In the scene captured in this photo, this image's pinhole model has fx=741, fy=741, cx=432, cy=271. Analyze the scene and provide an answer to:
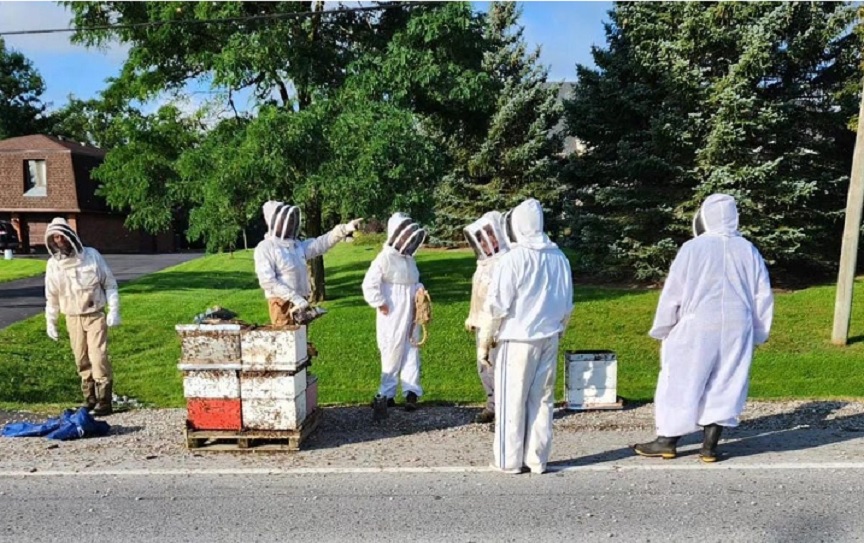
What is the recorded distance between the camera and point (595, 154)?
20.4 metres

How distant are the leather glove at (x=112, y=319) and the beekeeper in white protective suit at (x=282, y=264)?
1.75m

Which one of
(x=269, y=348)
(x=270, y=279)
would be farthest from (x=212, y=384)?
(x=270, y=279)

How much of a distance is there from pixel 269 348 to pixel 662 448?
3452 mm

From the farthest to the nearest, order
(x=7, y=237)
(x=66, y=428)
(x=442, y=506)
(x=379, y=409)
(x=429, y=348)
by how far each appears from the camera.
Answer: (x=7, y=237), (x=429, y=348), (x=379, y=409), (x=66, y=428), (x=442, y=506)

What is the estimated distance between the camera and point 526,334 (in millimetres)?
5668

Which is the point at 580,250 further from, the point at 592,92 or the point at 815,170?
the point at 815,170

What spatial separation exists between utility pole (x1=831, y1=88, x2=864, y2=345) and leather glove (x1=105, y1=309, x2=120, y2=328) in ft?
39.4

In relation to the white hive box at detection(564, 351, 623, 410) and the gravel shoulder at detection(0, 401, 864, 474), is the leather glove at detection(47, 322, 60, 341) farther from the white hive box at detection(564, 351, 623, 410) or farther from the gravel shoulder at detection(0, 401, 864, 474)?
the white hive box at detection(564, 351, 623, 410)

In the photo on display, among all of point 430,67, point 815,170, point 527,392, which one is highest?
point 430,67

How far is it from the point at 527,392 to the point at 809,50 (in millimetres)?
16815

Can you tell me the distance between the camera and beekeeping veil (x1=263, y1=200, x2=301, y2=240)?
7.49 metres

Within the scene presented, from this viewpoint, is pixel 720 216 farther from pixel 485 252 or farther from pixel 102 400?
pixel 102 400

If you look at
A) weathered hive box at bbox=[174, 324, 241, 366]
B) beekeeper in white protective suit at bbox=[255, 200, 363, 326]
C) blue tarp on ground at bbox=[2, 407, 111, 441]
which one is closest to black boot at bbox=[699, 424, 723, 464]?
beekeeper in white protective suit at bbox=[255, 200, 363, 326]

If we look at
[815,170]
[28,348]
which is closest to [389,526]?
[28,348]
